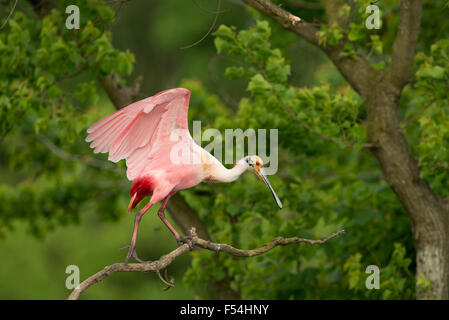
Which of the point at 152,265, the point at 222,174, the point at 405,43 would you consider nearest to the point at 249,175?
the point at 405,43

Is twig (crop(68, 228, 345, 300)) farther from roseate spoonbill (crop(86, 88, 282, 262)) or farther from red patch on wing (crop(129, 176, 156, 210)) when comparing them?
red patch on wing (crop(129, 176, 156, 210))

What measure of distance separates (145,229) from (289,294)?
399 inches

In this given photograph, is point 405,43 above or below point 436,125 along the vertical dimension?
above

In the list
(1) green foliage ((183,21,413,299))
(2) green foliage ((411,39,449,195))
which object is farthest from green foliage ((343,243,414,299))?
(2) green foliage ((411,39,449,195))

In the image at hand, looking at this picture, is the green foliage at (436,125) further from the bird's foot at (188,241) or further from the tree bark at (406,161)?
the bird's foot at (188,241)

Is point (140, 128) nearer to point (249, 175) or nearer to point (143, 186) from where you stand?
→ point (143, 186)

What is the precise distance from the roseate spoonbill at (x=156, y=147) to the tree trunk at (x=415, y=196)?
247 centimetres

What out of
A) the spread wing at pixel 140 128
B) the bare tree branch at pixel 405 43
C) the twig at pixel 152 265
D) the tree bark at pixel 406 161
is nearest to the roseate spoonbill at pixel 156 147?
the spread wing at pixel 140 128

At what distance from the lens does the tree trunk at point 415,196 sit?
7.58 meters

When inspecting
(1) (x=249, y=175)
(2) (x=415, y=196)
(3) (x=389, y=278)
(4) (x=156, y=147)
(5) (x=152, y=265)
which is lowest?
(3) (x=389, y=278)

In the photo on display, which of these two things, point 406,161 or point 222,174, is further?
point 406,161

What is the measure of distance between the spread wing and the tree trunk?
2.83 metres

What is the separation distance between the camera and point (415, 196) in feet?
24.9

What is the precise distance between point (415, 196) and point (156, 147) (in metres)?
3.10
